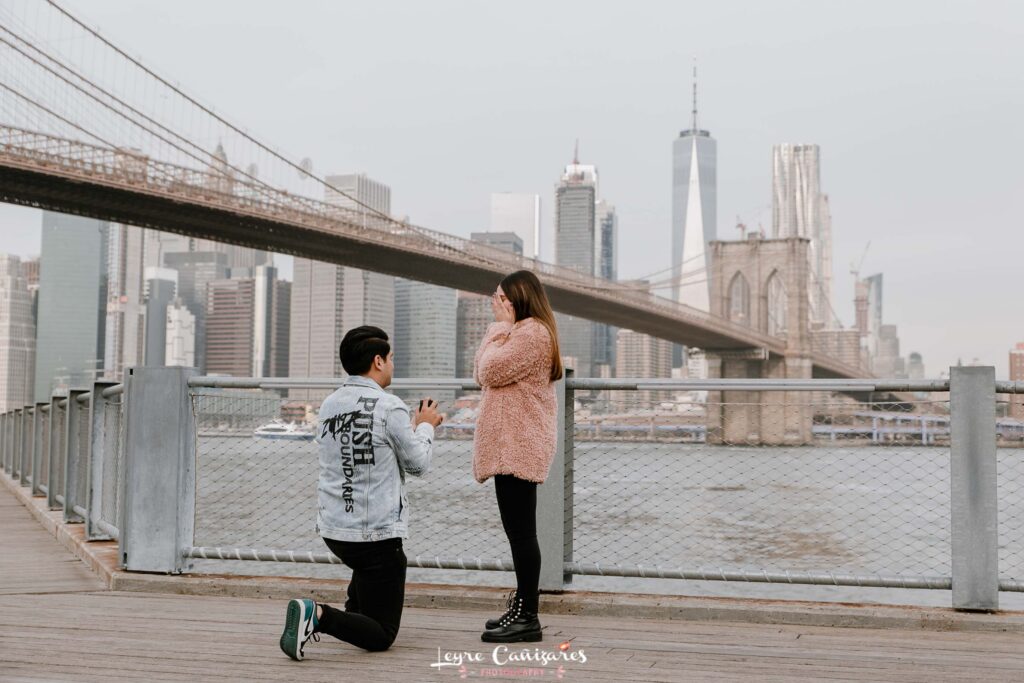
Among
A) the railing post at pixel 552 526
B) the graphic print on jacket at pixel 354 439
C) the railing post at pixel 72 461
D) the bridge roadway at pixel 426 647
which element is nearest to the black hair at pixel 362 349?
the graphic print on jacket at pixel 354 439

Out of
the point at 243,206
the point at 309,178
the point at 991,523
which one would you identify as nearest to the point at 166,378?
the point at 991,523

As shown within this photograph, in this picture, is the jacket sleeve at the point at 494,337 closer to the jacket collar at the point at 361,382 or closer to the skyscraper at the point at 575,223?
the jacket collar at the point at 361,382

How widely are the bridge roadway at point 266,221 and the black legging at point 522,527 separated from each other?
2247 centimetres

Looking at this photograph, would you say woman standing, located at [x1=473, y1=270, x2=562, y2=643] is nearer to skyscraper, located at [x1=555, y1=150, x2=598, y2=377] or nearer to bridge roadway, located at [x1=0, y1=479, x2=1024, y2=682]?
bridge roadway, located at [x1=0, y1=479, x2=1024, y2=682]

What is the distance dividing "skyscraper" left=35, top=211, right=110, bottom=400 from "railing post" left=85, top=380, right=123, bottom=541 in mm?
76312

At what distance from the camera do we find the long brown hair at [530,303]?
120 inches

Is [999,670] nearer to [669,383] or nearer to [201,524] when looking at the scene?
[669,383]

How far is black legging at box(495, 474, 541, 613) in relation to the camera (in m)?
3.05

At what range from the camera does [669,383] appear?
145 inches

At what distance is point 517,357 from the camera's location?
302cm

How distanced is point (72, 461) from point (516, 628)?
12.5 feet

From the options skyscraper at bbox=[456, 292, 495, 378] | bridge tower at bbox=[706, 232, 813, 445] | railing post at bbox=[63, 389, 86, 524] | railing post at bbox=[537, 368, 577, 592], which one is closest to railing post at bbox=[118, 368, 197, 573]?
railing post at bbox=[537, 368, 577, 592]

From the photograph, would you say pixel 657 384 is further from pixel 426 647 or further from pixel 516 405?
pixel 426 647

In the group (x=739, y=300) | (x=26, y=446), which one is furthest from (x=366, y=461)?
(x=739, y=300)
